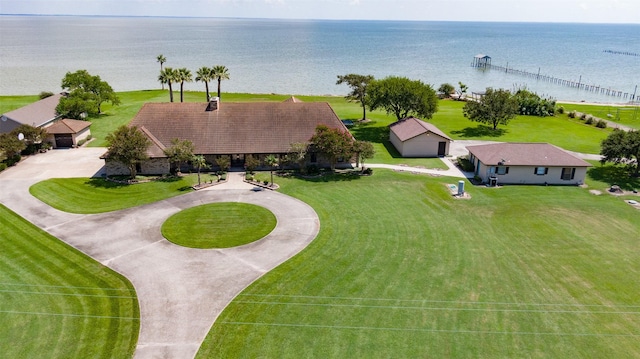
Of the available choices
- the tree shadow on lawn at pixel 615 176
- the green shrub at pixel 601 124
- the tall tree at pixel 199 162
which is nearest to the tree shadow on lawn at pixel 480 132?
the tree shadow on lawn at pixel 615 176

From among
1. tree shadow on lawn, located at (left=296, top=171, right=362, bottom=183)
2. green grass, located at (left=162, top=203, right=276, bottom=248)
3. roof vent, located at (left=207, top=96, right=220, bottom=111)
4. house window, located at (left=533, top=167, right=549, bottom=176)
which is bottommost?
green grass, located at (left=162, top=203, right=276, bottom=248)

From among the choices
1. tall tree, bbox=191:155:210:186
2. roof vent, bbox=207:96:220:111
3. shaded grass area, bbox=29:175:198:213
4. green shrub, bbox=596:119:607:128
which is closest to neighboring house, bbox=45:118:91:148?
shaded grass area, bbox=29:175:198:213

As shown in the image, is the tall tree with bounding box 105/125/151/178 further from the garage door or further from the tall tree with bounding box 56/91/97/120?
the tall tree with bounding box 56/91/97/120

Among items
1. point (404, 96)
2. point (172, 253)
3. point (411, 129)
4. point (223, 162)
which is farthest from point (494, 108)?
point (172, 253)

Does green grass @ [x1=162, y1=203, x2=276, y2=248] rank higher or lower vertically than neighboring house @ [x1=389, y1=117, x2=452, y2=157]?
lower

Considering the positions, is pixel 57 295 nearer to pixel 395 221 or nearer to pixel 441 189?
pixel 395 221

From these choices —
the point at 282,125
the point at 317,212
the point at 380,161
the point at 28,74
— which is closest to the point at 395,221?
the point at 317,212

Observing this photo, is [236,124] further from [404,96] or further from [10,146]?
[404,96]

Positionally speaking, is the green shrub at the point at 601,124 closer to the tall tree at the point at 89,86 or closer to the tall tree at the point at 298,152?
the tall tree at the point at 298,152
